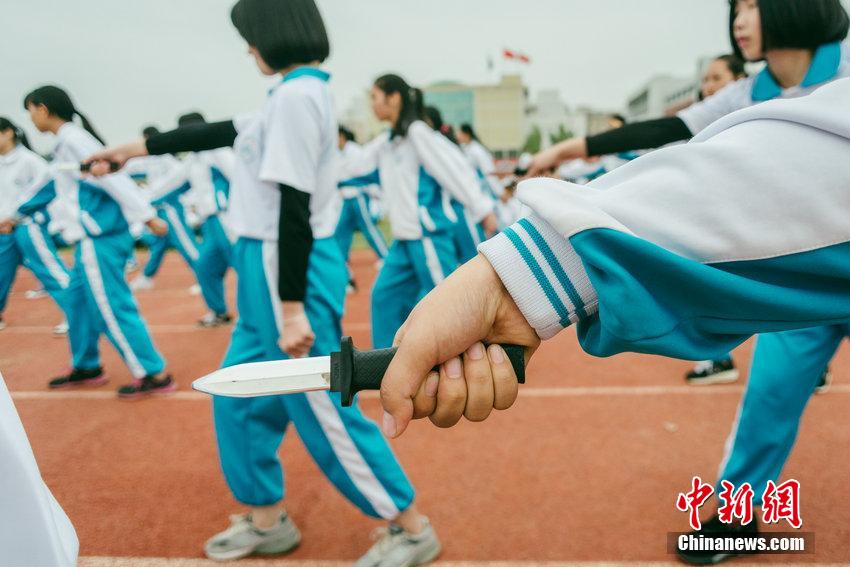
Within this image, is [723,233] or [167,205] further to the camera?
[167,205]

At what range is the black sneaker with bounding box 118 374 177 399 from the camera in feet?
13.0

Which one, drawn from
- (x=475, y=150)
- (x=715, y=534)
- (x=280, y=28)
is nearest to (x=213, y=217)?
(x=280, y=28)

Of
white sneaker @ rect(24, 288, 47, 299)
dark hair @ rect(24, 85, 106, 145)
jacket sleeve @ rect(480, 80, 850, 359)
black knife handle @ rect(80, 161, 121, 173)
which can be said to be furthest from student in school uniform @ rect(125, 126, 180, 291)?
jacket sleeve @ rect(480, 80, 850, 359)

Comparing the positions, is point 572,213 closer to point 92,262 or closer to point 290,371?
point 290,371

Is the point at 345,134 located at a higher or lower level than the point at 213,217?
higher

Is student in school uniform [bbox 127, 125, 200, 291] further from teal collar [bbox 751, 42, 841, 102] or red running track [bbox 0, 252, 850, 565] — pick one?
teal collar [bbox 751, 42, 841, 102]

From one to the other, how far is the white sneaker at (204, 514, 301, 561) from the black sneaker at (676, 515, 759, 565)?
1.54m

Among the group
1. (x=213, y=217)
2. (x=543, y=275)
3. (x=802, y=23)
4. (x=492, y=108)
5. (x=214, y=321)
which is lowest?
Answer: (x=492, y=108)

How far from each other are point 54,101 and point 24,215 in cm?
106

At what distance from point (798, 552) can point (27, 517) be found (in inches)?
98.6

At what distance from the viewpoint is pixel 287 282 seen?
1855 millimetres

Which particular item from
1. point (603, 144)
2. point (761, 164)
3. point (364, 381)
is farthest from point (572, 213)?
point (603, 144)

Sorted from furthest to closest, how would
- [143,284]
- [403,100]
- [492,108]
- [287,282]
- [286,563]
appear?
[492,108]
[143,284]
[403,100]
[286,563]
[287,282]

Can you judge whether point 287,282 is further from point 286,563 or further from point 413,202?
point 413,202
